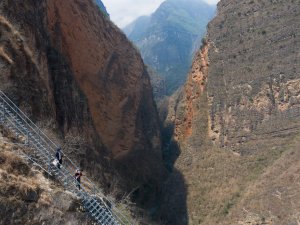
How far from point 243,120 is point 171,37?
95247mm

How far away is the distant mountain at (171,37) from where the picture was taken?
432 feet

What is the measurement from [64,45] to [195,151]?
17.6 meters

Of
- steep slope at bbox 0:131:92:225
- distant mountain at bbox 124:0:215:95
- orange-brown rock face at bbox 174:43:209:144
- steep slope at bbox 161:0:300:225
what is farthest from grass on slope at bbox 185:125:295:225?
distant mountain at bbox 124:0:215:95

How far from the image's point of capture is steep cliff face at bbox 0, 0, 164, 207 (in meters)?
29.6

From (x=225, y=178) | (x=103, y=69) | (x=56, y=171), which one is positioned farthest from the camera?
(x=103, y=69)

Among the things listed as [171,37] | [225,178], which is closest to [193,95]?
[225,178]

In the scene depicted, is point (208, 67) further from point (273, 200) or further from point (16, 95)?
point (16, 95)

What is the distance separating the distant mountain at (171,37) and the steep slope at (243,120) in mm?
49109

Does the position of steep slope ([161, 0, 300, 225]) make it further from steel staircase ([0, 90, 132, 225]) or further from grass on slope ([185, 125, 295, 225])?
steel staircase ([0, 90, 132, 225])

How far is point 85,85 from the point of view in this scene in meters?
49.4

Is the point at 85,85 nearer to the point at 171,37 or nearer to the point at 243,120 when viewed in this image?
the point at 243,120

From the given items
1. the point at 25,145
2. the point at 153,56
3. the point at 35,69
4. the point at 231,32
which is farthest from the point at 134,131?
the point at 153,56

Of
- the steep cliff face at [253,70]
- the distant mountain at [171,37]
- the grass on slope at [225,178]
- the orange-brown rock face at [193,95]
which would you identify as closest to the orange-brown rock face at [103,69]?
the orange-brown rock face at [193,95]

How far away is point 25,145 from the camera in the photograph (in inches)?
762
